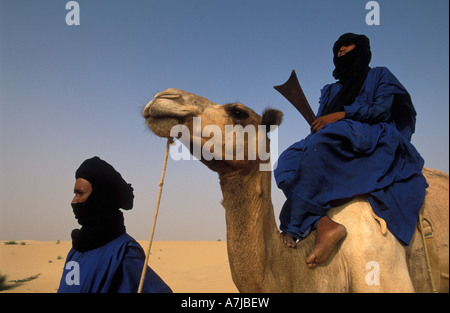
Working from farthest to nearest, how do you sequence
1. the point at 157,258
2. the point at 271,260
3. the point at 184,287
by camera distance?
the point at 157,258, the point at 184,287, the point at 271,260

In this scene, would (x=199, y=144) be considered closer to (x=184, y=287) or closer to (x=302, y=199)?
(x=302, y=199)

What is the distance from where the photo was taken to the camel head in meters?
2.38

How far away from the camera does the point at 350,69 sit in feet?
11.5

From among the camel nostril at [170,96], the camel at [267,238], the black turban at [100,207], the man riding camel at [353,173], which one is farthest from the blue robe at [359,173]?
the black turban at [100,207]

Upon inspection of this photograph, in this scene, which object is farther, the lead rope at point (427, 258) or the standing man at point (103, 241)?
the standing man at point (103, 241)

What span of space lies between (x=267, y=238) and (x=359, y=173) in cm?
94

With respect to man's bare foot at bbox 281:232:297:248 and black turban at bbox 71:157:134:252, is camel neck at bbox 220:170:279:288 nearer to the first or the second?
man's bare foot at bbox 281:232:297:248

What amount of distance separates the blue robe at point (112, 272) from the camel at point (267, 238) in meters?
1.07

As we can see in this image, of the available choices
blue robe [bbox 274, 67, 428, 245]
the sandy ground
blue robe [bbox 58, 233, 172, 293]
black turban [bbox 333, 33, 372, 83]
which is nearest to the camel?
blue robe [bbox 274, 67, 428, 245]

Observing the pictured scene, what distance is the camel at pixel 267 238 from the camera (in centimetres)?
240

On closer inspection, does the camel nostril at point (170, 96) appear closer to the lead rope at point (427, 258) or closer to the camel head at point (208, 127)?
the camel head at point (208, 127)
